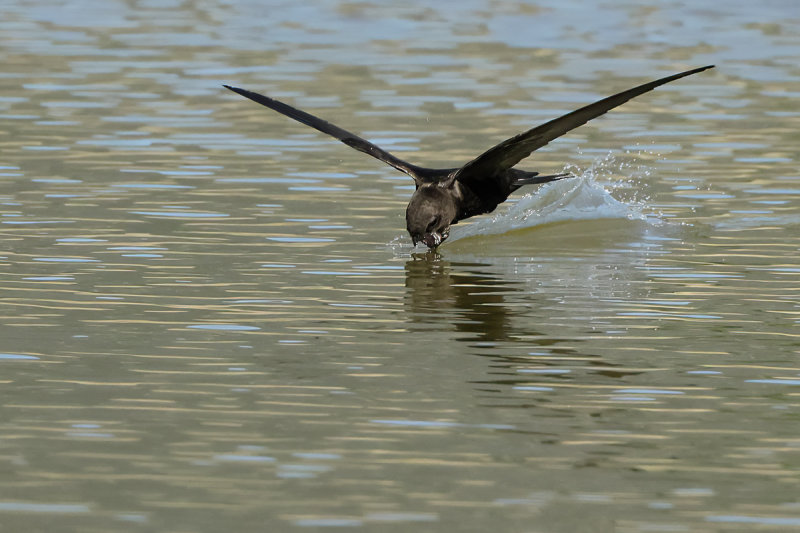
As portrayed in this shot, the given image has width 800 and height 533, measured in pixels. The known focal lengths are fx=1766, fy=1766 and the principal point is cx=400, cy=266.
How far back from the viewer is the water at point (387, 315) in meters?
7.47

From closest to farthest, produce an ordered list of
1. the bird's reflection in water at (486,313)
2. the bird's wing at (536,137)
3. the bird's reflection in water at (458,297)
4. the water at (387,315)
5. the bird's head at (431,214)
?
the water at (387,315)
the bird's reflection in water at (486,313)
the bird's reflection in water at (458,297)
the bird's wing at (536,137)
the bird's head at (431,214)

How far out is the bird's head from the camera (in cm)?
1334

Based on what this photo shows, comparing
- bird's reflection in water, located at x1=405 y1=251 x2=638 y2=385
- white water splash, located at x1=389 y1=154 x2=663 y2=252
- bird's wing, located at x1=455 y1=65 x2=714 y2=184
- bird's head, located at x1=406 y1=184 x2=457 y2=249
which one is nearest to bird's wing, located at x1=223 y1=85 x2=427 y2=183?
bird's head, located at x1=406 y1=184 x2=457 y2=249

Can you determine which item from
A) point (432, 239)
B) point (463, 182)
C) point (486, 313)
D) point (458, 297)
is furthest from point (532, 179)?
point (486, 313)

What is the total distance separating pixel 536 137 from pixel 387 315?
7.11 ft

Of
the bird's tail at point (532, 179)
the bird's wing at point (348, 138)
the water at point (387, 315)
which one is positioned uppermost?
the bird's wing at point (348, 138)

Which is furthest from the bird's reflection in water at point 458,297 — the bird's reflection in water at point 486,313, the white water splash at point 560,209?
the white water splash at point 560,209

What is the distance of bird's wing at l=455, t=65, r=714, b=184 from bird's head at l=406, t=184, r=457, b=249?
0.25 meters

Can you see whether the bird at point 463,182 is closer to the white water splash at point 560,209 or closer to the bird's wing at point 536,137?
the bird's wing at point 536,137

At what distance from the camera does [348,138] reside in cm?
1466

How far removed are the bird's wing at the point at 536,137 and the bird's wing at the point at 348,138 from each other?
493 mm

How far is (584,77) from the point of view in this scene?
25953 millimetres

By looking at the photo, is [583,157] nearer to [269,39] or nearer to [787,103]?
[787,103]

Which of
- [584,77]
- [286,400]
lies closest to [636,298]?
[286,400]
